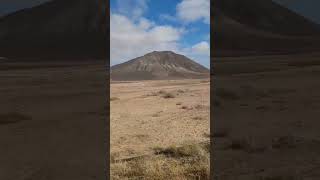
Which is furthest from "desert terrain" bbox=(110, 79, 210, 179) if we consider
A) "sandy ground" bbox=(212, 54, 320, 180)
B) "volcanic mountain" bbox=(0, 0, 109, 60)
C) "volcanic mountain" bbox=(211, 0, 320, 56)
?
"volcanic mountain" bbox=(0, 0, 109, 60)

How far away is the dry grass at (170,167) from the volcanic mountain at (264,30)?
5192 cm

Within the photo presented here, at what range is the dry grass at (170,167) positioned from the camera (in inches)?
288

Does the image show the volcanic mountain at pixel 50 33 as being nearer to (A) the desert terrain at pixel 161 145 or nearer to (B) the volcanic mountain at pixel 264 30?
(B) the volcanic mountain at pixel 264 30

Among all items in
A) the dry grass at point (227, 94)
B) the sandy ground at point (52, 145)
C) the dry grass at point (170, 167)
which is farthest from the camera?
the dry grass at point (227, 94)

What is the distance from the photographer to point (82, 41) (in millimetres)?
82875

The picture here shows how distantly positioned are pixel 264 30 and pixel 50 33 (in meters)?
42.4

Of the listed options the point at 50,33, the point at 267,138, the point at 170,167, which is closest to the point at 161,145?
the point at 267,138

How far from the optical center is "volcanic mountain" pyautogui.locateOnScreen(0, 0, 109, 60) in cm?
8144

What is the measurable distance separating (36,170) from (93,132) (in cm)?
402

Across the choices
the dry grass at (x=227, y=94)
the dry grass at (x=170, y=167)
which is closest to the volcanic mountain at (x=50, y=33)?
the dry grass at (x=227, y=94)

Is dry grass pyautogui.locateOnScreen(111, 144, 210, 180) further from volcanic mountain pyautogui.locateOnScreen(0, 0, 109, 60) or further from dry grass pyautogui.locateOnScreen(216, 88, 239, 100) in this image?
volcanic mountain pyautogui.locateOnScreen(0, 0, 109, 60)

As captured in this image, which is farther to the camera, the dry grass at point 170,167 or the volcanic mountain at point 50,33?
the volcanic mountain at point 50,33

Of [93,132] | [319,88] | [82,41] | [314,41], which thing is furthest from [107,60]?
[82,41]

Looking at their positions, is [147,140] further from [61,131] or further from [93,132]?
[61,131]
